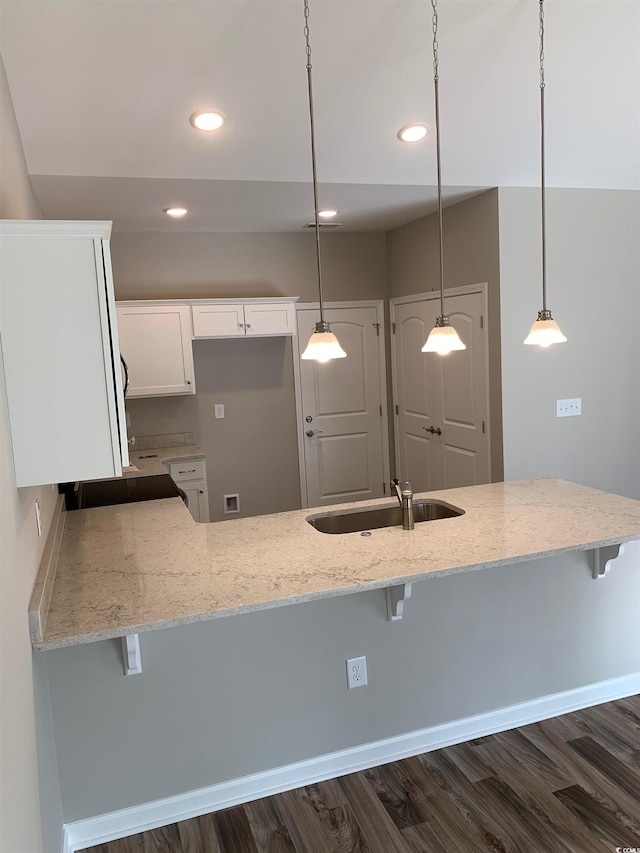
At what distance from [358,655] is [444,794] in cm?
58

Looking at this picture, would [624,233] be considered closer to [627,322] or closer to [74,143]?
[627,322]

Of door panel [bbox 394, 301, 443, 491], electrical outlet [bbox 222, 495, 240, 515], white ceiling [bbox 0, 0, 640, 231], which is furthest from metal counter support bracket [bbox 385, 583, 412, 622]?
electrical outlet [bbox 222, 495, 240, 515]

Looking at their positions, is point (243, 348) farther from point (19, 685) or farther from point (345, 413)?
point (19, 685)

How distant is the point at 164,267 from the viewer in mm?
5035

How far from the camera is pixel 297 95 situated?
9.51 feet

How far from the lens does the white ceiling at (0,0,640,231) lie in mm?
2443

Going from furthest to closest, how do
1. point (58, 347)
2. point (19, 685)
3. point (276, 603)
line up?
point (276, 603)
point (58, 347)
point (19, 685)

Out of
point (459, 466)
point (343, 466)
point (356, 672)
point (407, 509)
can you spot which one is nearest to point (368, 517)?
point (407, 509)

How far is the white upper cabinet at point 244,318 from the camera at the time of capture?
4.86 meters

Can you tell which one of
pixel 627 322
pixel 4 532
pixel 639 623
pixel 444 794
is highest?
pixel 627 322

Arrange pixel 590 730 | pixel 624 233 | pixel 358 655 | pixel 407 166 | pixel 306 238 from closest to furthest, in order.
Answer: pixel 358 655 < pixel 590 730 < pixel 407 166 < pixel 624 233 < pixel 306 238

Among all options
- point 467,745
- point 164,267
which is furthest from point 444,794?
point 164,267

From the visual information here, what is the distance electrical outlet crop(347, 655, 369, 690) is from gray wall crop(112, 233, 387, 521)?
3.02 metres

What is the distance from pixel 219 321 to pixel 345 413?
4.71 feet
